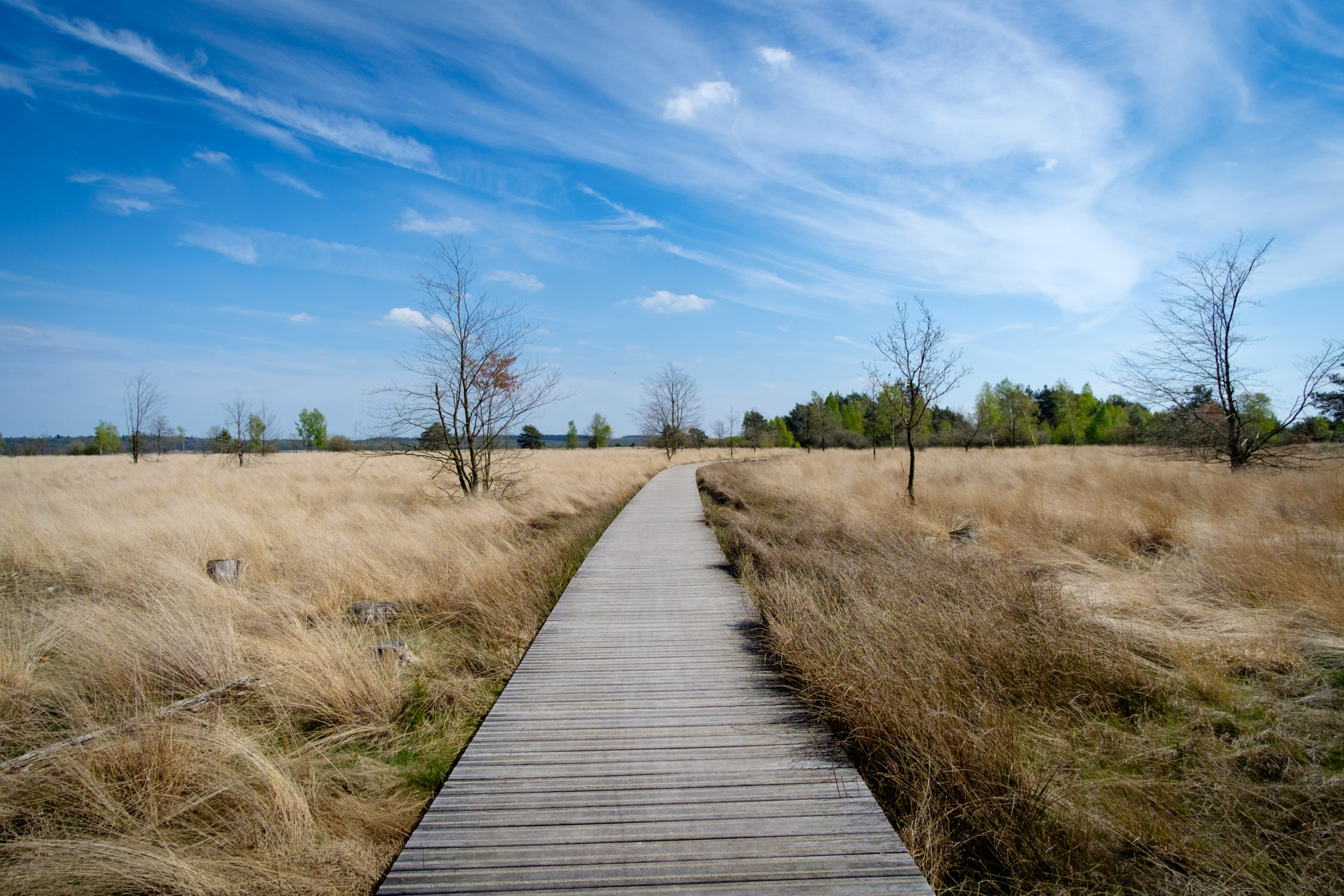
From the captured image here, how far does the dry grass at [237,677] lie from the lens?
2688mm

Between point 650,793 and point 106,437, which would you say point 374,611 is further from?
point 106,437

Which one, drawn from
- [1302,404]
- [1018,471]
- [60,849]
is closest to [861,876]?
[60,849]

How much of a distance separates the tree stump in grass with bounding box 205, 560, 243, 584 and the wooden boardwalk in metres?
4.91

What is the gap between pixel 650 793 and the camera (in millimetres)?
3025

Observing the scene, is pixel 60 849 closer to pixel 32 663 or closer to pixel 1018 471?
pixel 32 663

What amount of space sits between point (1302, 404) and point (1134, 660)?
37.9 feet

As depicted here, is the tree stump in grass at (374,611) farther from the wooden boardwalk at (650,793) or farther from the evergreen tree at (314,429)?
the evergreen tree at (314,429)

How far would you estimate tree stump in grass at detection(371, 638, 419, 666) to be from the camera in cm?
502

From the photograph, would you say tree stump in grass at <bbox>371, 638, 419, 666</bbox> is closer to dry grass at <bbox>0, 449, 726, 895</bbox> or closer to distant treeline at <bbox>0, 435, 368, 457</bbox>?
dry grass at <bbox>0, 449, 726, 895</bbox>

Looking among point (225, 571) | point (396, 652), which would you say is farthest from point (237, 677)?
point (225, 571)

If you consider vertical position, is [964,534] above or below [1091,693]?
above

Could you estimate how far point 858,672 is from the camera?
3.80m

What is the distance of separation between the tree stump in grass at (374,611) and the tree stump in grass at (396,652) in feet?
3.91

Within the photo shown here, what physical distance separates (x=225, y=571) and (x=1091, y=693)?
9.57m
